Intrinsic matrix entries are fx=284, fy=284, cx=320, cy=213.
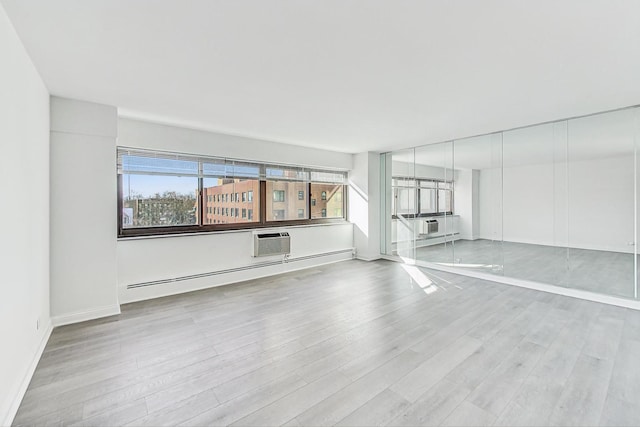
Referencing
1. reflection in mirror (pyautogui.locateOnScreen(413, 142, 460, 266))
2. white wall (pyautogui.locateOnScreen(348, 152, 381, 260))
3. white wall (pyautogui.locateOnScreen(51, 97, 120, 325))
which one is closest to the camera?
white wall (pyautogui.locateOnScreen(51, 97, 120, 325))

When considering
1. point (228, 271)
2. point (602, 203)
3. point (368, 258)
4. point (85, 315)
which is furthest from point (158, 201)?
point (602, 203)

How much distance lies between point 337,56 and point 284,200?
3.69m

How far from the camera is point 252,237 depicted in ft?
16.5

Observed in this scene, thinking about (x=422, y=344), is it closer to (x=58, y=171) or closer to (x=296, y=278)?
(x=296, y=278)

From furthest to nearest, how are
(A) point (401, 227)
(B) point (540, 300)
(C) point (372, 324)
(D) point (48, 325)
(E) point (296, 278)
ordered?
(A) point (401, 227) < (E) point (296, 278) < (B) point (540, 300) < (C) point (372, 324) < (D) point (48, 325)

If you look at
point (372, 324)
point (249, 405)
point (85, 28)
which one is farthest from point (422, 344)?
point (85, 28)

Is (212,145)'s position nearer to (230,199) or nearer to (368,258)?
(230,199)

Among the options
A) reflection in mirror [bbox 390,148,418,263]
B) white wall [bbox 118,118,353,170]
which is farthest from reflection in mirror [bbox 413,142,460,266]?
white wall [bbox 118,118,353,170]

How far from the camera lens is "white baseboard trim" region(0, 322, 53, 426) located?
1.76 meters

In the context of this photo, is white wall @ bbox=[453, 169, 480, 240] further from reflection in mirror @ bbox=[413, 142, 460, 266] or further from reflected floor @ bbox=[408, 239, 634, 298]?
reflected floor @ bbox=[408, 239, 634, 298]

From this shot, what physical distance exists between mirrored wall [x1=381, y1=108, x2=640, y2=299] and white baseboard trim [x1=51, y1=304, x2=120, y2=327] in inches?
205

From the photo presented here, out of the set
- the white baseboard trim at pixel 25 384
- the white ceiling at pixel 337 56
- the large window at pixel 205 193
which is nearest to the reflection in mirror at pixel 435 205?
the white ceiling at pixel 337 56

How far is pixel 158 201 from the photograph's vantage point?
4.24m

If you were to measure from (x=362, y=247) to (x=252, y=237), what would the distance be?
2.69 m
